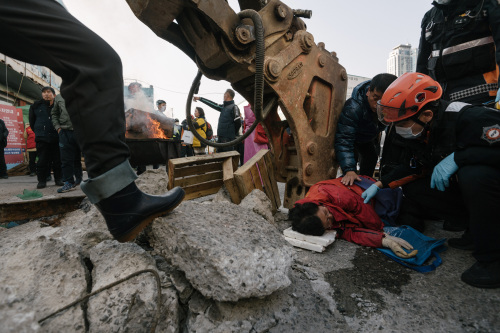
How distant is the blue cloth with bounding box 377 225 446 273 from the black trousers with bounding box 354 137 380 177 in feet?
4.31

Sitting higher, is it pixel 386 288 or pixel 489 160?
pixel 489 160

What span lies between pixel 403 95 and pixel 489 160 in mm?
728

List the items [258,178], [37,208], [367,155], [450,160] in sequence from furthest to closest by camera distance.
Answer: [367,155] < [258,178] < [37,208] < [450,160]

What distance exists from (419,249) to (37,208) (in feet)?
11.9

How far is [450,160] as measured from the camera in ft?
5.79

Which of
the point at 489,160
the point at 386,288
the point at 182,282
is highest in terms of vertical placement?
the point at 489,160

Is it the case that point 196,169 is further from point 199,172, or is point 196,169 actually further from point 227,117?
point 227,117

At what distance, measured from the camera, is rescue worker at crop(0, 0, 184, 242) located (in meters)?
0.89

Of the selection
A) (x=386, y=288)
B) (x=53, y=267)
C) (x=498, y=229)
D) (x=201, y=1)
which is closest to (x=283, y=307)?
(x=386, y=288)

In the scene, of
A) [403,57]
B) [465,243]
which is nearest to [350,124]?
[465,243]

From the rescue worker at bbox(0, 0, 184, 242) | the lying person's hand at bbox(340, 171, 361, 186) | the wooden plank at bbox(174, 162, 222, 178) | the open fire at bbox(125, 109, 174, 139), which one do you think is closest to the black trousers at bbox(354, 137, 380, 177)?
the lying person's hand at bbox(340, 171, 361, 186)

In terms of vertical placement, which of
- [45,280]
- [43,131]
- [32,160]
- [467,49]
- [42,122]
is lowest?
[32,160]

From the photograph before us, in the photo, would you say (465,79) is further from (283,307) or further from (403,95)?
(283,307)

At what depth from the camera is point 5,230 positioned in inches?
88.5
